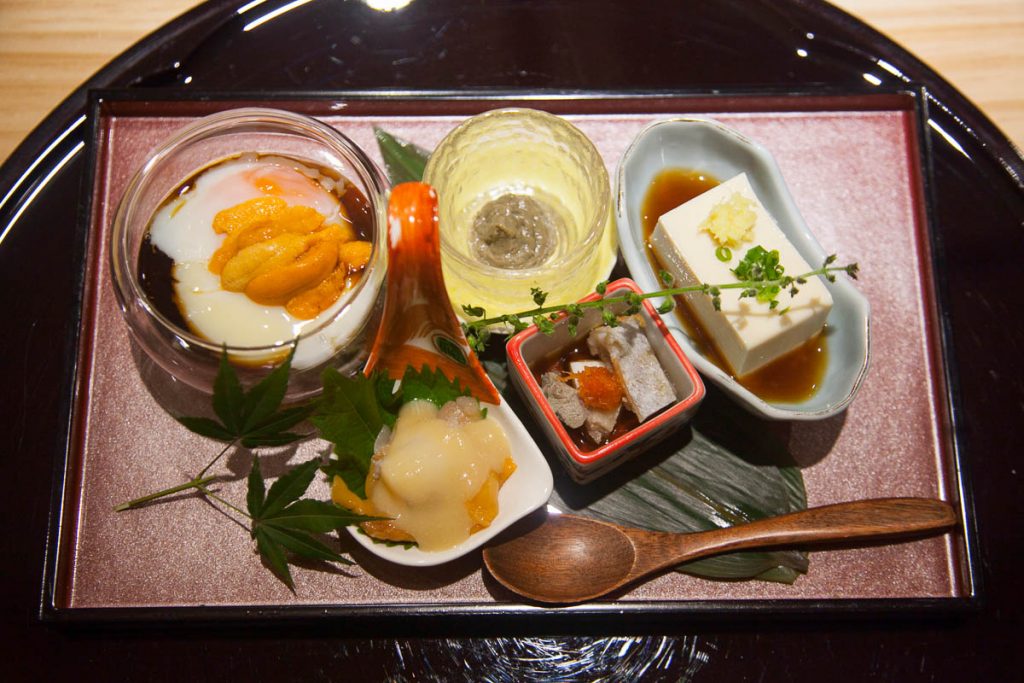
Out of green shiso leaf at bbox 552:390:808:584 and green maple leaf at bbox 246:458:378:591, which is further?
green shiso leaf at bbox 552:390:808:584

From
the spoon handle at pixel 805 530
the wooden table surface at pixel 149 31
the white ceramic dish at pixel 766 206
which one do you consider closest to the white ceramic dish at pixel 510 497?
the spoon handle at pixel 805 530

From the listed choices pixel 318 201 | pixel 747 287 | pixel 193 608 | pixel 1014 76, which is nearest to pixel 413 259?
pixel 318 201

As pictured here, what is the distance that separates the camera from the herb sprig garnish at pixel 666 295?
4.79 ft

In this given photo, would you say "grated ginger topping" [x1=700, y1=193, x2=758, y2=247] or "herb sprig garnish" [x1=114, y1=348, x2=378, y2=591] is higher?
"grated ginger topping" [x1=700, y1=193, x2=758, y2=247]

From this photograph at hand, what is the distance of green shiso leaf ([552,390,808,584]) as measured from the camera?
1.58 m

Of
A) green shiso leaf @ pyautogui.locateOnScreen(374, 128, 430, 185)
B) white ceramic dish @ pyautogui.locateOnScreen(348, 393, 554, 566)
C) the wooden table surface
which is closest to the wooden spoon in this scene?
white ceramic dish @ pyautogui.locateOnScreen(348, 393, 554, 566)

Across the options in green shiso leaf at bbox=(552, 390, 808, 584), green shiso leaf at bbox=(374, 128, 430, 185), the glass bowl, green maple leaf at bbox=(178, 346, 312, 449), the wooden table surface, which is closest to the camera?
green maple leaf at bbox=(178, 346, 312, 449)

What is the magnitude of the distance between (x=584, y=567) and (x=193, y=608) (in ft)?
2.57

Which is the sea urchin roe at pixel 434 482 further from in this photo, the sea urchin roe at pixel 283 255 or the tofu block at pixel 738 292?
the tofu block at pixel 738 292

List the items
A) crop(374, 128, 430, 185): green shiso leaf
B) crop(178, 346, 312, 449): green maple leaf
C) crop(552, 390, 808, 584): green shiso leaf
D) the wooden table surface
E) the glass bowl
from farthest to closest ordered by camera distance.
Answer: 1. the wooden table surface
2. crop(374, 128, 430, 185): green shiso leaf
3. crop(552, 390, 808, 584): green shiso leaf
4. the glass bowl
5. crop(178, 346, 312, 449): green maple leaf

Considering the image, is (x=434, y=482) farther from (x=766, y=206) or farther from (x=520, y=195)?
(x=766, y=206)

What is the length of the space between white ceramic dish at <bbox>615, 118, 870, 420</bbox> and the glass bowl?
1.80ft

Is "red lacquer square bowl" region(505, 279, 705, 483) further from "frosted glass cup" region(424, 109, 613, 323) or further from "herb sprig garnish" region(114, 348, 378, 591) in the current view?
"herb sprig garnish" region(114, 348, 378, 591)

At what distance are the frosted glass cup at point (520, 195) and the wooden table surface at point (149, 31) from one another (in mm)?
1012
